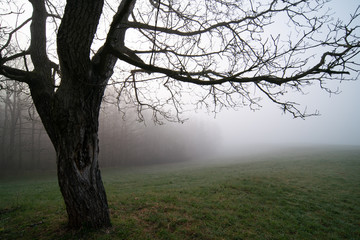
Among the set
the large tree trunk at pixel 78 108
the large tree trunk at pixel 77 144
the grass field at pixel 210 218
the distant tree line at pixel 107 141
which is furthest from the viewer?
the distant tree line at pixel 107 141

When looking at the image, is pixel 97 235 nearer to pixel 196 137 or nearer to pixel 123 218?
pixel 123 218

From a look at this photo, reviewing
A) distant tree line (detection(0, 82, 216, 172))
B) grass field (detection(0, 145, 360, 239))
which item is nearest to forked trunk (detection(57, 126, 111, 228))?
grass field (detection(0, 145, 360, 239))

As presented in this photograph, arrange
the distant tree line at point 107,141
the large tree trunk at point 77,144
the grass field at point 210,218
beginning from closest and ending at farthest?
the large tree trunk at point 77,144 < the grass field at point 210,218 < the distant tree line at point 107,141

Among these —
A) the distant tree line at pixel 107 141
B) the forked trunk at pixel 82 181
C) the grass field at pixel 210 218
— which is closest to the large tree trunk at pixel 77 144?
the forked trunk at pixel 82 181

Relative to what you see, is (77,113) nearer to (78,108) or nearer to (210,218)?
(78,108)

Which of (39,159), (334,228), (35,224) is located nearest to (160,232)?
(35,224)

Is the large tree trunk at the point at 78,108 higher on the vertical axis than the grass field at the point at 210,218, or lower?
higher

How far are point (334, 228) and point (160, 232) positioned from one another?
184 inches

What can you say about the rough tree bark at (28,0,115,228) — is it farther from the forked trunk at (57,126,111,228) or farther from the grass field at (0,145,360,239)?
the grass field at (0,145,360,239)

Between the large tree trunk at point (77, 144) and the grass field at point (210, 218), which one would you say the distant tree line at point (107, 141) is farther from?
the large tree trunk at point (77, 144)

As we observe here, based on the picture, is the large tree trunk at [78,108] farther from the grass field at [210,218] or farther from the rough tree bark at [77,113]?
the grass field at [210,218]

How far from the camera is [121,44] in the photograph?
12.7ft

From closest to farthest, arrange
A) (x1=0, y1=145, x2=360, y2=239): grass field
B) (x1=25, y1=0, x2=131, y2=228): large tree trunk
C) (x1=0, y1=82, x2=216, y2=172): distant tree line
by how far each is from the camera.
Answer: (x1=25, y1=0, x2=131, y2=228): large tree trunk
(x1=0, y1=145, x2=360, y2=239): grass field
(x1=0, y1=82, x2=216, y2=172): distant tree line

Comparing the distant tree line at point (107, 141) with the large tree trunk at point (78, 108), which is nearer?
the large tree trunk at point (78, 108)
